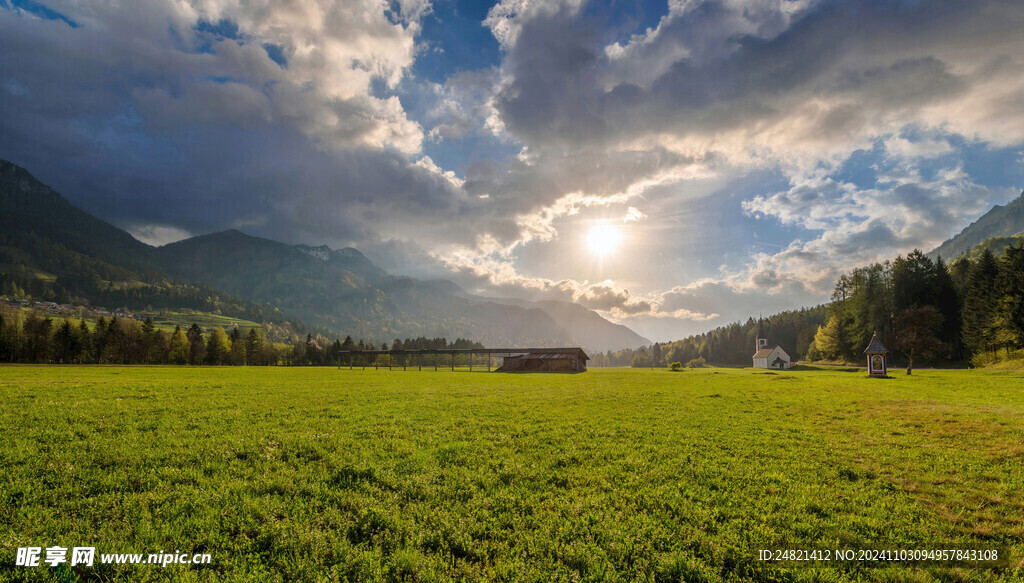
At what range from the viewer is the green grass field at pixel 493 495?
5.74m

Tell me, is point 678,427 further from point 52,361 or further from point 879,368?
point 52,361

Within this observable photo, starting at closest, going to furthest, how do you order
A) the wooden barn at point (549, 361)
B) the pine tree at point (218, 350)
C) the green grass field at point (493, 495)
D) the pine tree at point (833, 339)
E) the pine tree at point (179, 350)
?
the green grass field at point (493, 495) < the wooden barn at point (549, 361) < the pine tree at point (833, 339) < the pine tree at point (179, 350) < the pine tree at point (218, 350)

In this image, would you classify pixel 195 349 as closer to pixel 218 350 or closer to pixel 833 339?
pixel 218 350

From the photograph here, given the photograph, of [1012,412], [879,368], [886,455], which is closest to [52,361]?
[886,455]

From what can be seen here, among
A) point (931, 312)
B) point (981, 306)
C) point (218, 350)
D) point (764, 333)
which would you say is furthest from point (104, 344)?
point (764, 333)

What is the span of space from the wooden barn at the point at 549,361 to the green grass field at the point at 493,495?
7467 centimetres

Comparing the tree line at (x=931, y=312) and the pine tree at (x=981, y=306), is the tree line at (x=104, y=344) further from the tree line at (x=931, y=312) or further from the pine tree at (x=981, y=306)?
the pine tree at (x=981, y=306)

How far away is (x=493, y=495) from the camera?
8266 millimetres

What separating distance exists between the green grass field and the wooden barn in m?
74.7

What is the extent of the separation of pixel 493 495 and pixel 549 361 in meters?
85.6

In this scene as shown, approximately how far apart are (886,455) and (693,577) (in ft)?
38.6

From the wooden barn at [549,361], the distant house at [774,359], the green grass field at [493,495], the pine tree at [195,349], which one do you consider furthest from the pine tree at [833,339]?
the pine tree at [195,349]

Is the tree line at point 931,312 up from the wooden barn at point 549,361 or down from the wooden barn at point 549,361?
up

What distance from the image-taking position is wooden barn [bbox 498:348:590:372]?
90625mm
